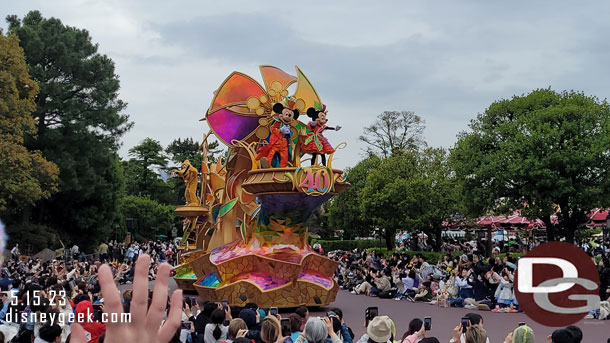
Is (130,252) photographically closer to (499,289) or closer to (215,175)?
(215,175)

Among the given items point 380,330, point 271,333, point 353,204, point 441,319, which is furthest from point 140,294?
point 353,204

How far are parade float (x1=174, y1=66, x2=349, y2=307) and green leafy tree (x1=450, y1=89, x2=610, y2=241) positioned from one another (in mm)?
10547

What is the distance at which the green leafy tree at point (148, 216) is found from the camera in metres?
46.7

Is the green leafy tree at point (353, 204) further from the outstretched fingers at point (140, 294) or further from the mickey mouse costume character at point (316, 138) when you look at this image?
the outstretched fingers at point (140, 294)

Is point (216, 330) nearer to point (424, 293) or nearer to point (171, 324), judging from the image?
point (171, 324)

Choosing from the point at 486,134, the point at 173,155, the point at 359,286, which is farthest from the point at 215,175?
the point at 173,155

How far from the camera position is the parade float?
47.9ft

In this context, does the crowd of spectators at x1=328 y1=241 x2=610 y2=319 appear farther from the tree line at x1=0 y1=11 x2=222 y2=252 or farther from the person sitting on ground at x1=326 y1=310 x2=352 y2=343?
the tree line at x1=0 y1=11 x2=222 y2=252

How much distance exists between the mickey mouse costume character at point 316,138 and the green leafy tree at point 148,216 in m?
33.3

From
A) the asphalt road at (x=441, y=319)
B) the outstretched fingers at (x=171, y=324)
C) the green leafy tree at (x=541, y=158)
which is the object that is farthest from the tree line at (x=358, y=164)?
the outstretched fingers at (x=171, y=324)

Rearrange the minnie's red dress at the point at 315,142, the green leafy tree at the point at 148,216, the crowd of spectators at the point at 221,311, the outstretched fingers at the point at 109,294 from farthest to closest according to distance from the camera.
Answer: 1. the green leafy tree at the point at 148,216
2. the minnie's red dress at the point at 315,142
3. the crowd of spectators at the point at 221,311
4. the outstretched fingers at the point at 109,294

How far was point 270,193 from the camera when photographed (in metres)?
14.5

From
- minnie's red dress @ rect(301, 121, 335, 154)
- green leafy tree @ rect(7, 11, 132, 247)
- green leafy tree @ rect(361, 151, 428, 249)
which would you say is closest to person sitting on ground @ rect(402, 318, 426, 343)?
minnie's red dress @ rect(301, 121, 335, 154)

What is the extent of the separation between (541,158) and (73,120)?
23.1m
